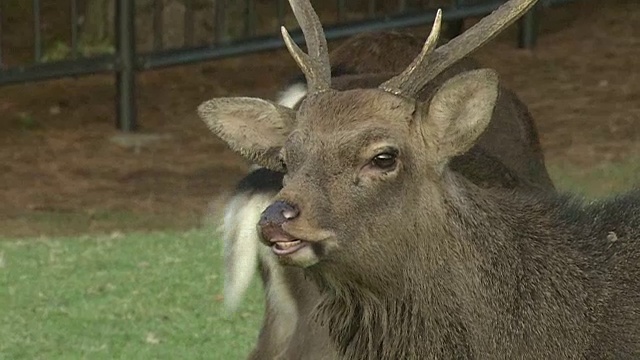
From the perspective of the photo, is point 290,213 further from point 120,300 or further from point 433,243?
point 120,300

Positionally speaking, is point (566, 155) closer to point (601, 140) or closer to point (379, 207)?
point (601, 140)

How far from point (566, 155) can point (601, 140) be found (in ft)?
1.74

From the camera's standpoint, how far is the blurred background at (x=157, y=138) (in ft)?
27.5

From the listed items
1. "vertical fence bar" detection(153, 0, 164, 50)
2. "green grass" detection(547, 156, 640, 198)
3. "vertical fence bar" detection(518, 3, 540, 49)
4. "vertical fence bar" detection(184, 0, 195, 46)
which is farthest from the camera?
"vertical fence bar" detection(518, 3, 540, 49)

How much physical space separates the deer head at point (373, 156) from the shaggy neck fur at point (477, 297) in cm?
13

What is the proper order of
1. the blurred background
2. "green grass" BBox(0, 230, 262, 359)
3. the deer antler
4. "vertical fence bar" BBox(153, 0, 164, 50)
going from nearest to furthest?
the deer antler → "green grass" BBox(0, 230, 262, 359) → the blurred background → "vertical fence bar" BBox(153, 0, 164, 50)

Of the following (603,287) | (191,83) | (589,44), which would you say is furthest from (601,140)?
(603,287)

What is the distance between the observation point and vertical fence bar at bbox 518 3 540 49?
15.8 metres

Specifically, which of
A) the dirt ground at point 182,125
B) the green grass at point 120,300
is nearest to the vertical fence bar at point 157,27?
the dirt ground at point 182,125

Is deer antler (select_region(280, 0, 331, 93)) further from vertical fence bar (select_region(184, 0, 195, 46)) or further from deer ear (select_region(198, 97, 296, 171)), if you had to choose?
vertical fence bar (select_region(184, 0, 195, 46))

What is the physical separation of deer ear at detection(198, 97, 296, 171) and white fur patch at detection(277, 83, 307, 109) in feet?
4.51

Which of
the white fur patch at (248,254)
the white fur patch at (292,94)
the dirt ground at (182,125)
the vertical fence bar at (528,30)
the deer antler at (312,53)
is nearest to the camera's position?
the deer antler at (312,53)

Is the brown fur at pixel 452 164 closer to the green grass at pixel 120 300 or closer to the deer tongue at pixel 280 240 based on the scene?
the green grass at pixel 120 300

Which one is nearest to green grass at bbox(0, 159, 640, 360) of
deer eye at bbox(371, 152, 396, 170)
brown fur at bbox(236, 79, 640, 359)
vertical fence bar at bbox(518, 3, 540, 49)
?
brown fur at bbox(236, 79, 640, 359)
